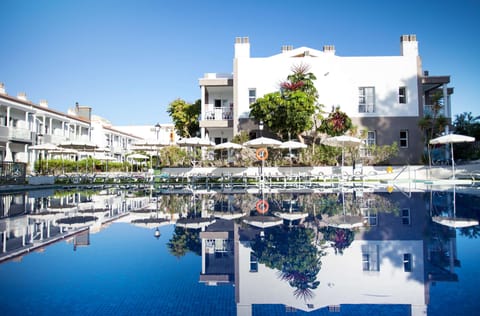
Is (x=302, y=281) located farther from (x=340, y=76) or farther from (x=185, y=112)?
(x=185, y=112)

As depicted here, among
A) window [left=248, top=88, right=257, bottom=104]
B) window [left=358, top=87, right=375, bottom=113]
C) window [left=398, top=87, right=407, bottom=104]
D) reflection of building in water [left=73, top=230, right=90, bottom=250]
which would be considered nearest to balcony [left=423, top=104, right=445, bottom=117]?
window [left=398, top=87, right=407, bottom=104]

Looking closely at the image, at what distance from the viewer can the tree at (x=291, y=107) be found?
20703mm

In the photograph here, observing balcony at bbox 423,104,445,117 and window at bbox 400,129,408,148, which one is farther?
balcony at bbox 423,104,445,117

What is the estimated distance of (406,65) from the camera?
24.2 metres

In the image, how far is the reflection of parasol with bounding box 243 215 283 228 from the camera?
22.4 ft

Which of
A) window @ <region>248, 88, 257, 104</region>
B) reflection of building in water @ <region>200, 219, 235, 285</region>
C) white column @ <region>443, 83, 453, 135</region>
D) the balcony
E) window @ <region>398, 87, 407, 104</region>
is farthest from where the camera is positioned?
window @ <region>248, 88, 257, 104</region>

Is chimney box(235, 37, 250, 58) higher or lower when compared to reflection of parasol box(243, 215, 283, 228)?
higher

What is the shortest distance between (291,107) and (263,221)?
1457cm

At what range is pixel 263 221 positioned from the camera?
23.5 feet

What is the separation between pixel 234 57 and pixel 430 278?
2370 centimetres

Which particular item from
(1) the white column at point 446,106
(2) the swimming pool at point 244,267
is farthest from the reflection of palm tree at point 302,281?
(1) the white column at point 446,106

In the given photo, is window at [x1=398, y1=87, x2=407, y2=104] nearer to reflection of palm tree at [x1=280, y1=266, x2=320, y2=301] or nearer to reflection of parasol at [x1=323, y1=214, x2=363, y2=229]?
reflection of parasol at [x1=323, y1=214, x2=363, y2=229]

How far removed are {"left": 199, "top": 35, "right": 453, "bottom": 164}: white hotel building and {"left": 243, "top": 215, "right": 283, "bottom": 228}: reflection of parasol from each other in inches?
662

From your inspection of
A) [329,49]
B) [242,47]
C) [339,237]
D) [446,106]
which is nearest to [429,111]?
[446,106]
